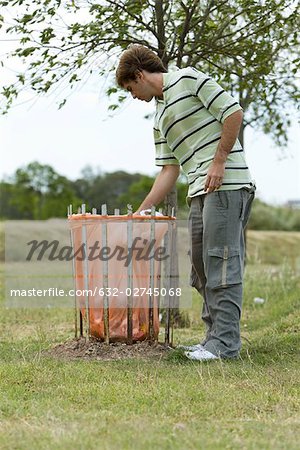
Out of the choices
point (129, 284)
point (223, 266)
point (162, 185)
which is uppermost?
point (162, 185)

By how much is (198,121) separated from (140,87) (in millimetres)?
364

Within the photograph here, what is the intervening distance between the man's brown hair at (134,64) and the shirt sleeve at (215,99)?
281mm

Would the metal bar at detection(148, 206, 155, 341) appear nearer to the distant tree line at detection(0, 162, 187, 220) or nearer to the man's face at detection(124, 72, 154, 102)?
the man's face at detection(124, 72, 154, 102)

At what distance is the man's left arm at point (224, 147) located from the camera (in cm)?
429

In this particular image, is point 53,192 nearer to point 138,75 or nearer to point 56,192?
point 56,192

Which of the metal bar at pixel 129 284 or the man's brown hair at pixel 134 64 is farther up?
the man's brown hair at pixel 134 64

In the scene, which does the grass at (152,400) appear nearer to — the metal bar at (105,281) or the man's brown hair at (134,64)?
the metal bar at (105,281)

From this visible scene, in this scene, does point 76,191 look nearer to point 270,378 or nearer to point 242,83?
point 242,83

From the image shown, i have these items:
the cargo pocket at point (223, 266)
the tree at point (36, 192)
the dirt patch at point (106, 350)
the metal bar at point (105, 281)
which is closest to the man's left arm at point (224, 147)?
the cargo pocket at point (223, 266)

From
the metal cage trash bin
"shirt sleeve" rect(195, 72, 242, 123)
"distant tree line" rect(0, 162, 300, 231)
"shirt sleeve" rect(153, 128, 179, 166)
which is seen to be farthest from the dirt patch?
"distant tree line" rect(0, 162, 300, 231)

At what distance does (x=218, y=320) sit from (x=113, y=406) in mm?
1256

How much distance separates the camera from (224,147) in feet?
14.1

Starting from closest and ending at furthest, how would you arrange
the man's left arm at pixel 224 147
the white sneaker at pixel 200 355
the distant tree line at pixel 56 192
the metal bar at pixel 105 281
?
the man's left arm at pixel 224 147 → the white sneaker at pixel 200 355 → the metal bar at pixel 105 281 → the distant tree line at pixel 56 192

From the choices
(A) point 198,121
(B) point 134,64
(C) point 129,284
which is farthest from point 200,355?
(B) point 134,64
